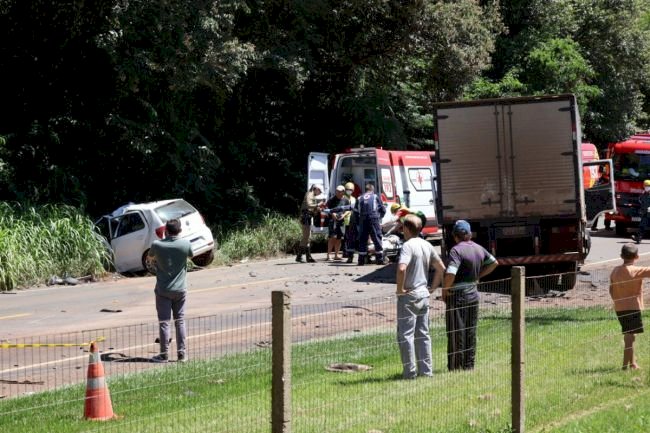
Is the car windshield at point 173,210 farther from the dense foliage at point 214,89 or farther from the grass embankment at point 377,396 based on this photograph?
the grass embankment at point 377,396

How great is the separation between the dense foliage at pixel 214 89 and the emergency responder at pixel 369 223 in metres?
5.70

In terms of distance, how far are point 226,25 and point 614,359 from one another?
54.2 feet

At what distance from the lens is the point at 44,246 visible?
70.9 feet

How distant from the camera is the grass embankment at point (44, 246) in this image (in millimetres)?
20453

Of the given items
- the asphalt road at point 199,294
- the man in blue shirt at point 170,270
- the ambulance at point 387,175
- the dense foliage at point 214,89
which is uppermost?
the dense foliage at point 214,89

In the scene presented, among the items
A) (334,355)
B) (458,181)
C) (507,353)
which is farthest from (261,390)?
(458,181)

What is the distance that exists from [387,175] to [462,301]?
16929mm

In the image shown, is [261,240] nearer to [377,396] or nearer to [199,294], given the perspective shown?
[199,294]

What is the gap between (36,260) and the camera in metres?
21.2

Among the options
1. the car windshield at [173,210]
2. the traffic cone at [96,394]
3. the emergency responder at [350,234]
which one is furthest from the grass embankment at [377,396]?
the car windshield at [173,210]

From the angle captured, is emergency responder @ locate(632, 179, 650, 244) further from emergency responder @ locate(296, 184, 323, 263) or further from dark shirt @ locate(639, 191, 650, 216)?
emergency responder @ locate(296, 184, 323, 263)

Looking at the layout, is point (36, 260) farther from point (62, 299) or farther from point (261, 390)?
point (261, 390)

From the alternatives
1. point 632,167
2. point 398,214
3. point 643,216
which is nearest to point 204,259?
point 398,214

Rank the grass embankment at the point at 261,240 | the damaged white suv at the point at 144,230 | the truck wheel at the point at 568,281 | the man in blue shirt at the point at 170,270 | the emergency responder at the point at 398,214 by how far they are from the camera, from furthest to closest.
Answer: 1. the grass embankment at the point at 261,240
2. the damaged white suv at the point at 144,230
3. the emergency responder at the point at 398,214
4. the truck wheel at the point at 568,281
5. the man in blue shirt at the point at 170,270
